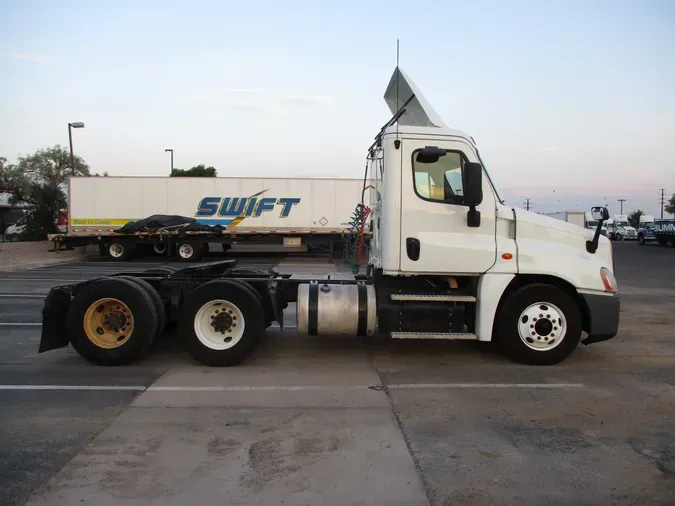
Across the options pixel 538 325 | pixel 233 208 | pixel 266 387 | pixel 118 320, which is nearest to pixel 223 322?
pixel 266 387

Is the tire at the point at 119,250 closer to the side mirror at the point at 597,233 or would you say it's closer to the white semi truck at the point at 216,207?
the white semi truck at the point at 216,207

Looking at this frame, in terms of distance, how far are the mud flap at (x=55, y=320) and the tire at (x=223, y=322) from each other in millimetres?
1466

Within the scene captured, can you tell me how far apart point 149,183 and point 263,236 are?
5.47m

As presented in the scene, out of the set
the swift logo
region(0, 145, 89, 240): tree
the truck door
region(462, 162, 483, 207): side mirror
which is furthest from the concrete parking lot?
region(0, 145, 89, 240): tree

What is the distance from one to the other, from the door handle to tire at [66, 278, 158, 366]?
3.09 m

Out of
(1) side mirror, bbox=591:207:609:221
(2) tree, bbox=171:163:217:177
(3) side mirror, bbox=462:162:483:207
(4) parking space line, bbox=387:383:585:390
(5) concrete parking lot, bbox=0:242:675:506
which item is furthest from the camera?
(2) tree, bbox=171:163:217:177

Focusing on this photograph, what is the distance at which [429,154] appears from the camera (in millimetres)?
6336

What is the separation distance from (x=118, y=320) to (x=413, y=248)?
3.62m

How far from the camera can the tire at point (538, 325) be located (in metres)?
6.54

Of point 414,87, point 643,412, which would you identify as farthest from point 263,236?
point 643,412

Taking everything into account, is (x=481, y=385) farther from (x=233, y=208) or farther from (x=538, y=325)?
(x=233, y=208)

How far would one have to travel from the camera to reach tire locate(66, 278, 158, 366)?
646cm

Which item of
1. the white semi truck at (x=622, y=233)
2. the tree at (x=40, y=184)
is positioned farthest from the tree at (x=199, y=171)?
the white semi truck at (x=622, y=233)

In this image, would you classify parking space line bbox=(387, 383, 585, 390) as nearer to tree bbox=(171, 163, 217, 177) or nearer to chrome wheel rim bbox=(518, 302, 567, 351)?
chrome wheel rim bbox=(518, 302, 567, 351)
